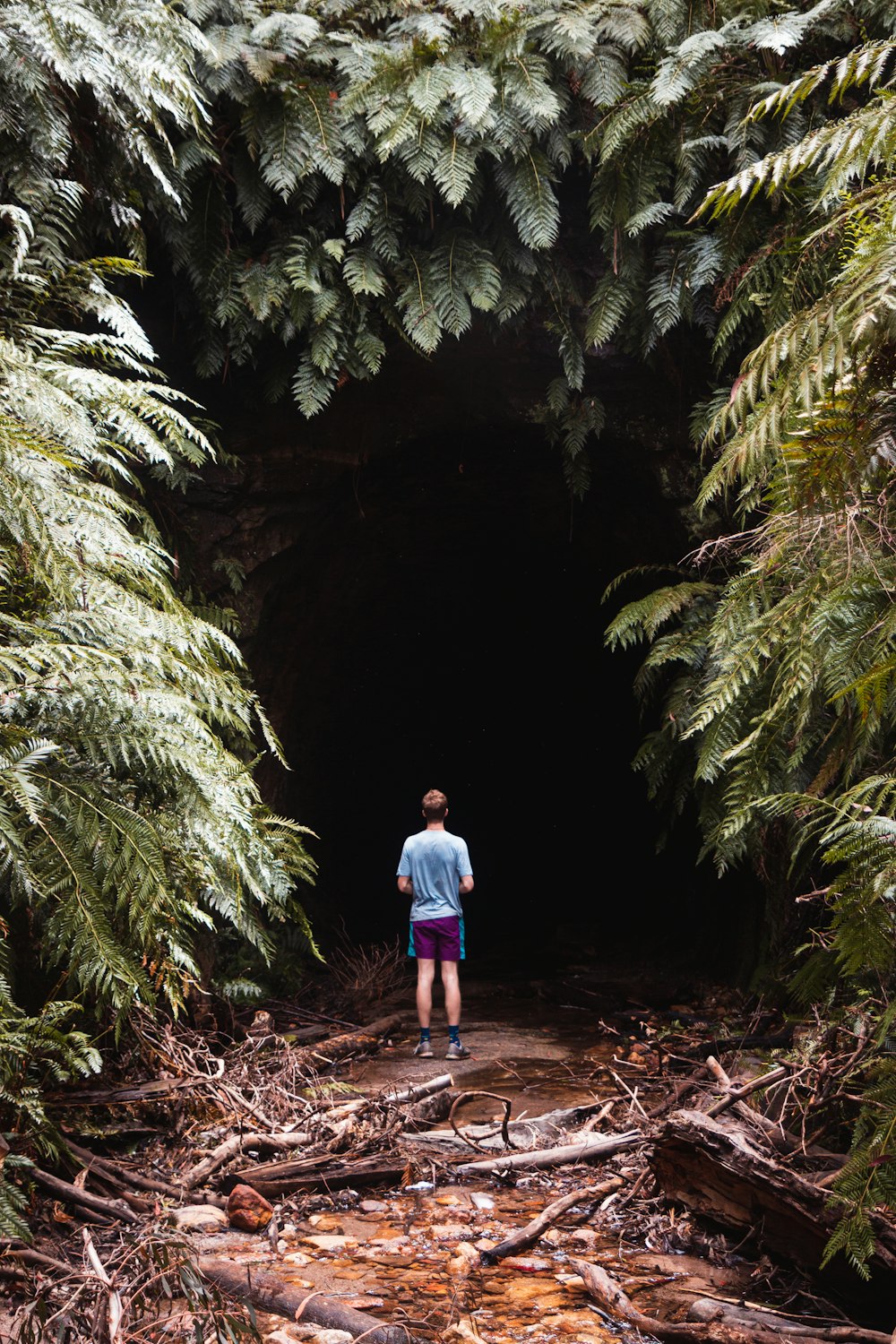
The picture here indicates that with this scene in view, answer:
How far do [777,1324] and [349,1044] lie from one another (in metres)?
3.56

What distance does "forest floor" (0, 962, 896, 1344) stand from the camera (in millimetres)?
2314

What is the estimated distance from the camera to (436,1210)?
322cm

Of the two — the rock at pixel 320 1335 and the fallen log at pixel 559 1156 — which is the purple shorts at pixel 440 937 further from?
the rock at pixel 320 1335

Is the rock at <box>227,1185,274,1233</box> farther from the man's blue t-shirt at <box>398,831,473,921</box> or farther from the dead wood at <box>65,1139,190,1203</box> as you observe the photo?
the man's blue t-shirt at <box>398,831,473,921</box>

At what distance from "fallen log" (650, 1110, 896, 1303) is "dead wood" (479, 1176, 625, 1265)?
22 cm

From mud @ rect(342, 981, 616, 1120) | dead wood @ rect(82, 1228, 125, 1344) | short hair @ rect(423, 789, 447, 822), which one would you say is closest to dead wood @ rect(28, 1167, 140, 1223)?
dead wood @ rect(82, 1228, 125, 1344)

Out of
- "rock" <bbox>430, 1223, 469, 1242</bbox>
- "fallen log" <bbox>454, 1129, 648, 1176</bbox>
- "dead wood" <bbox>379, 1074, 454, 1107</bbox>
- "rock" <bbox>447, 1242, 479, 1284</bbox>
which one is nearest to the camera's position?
"rock" <bbox>447, 1242, 479, 1284</bbox>

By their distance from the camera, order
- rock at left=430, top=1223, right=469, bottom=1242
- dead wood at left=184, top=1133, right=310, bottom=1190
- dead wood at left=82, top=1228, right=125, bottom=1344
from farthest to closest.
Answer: dead wood at left=184, top=1133, right=310, bottom=1190 → rock at left=430, top=1223, right=469, bottom=1242 → dead wood at left=82, top=1228, right=125, bottom=1344

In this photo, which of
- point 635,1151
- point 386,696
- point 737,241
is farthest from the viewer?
point 386,696

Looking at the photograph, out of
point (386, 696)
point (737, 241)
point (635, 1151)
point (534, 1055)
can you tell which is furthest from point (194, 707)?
point (386, 696)

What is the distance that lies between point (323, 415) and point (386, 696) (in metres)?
4.58

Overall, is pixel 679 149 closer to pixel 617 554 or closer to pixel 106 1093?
pixel 617 554

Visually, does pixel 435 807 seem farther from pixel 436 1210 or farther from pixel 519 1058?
pixel 436 1210

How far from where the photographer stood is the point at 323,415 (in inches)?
260
